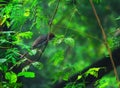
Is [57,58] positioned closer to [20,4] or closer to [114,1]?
[20,4]

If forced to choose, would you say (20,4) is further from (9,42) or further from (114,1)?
(114,1)

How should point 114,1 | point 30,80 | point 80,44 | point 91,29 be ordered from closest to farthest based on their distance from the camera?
point 30,80 → point 114,1 → point 91,29 → point 80,44

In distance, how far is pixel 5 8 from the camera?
319cm

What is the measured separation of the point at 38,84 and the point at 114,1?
13.1 feet

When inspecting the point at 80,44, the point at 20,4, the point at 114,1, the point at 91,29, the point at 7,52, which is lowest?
the point at 80,44

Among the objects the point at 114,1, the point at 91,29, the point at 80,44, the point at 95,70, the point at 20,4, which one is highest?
the point at 20,4

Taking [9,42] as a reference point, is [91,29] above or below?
below

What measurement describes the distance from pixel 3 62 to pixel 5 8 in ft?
1.48

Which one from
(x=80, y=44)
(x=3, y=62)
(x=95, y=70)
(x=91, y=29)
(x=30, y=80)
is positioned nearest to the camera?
(x=3, y=62)

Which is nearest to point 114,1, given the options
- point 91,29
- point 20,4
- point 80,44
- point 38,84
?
point 91,29

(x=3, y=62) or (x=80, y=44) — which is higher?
(x=3, y=62)

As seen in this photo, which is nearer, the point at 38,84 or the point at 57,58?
the point at 57,58

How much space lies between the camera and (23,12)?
321 cm

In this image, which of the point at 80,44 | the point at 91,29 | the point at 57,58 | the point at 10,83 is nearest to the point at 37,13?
the point at 57,58
